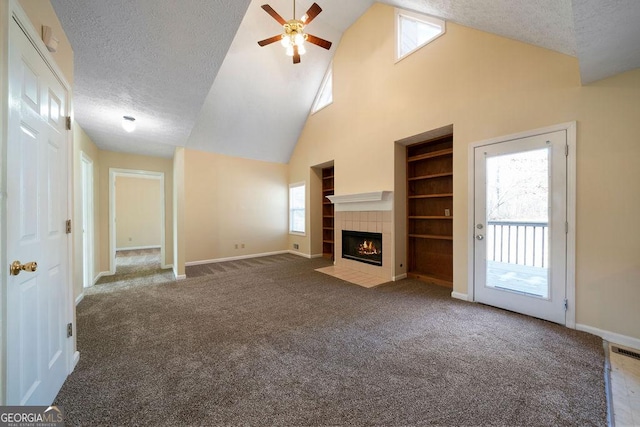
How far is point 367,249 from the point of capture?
454 cm

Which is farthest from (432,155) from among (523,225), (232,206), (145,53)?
(232,206)

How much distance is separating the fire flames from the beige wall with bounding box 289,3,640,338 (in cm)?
46

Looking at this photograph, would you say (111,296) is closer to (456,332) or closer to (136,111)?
(136,111)

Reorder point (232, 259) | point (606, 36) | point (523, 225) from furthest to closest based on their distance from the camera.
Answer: point (232, 259) → point (523, 225) → point (606, 36)

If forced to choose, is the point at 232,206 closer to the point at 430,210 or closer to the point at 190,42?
the point at 190,42

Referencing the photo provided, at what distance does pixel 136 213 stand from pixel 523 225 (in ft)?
32.9

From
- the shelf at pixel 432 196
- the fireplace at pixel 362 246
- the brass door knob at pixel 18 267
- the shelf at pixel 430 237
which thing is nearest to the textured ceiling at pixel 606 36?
the shelf at pixel 432 196

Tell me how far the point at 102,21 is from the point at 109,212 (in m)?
3.93

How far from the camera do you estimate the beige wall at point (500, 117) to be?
209 cm

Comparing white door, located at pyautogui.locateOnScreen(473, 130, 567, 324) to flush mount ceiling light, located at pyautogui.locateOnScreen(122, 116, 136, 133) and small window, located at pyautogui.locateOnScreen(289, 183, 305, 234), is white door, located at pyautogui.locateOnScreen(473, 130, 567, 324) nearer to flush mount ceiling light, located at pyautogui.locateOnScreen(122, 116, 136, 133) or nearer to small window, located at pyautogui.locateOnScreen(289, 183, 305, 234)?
small window, located at pyautogui.locateOnScreen(289, 183, 305, 234)

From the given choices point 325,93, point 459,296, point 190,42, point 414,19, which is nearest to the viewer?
point 190,42

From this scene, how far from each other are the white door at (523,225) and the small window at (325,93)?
3.72m

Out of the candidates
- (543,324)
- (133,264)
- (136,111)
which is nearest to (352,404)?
(543,324)

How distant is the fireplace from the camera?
14.2 feet
